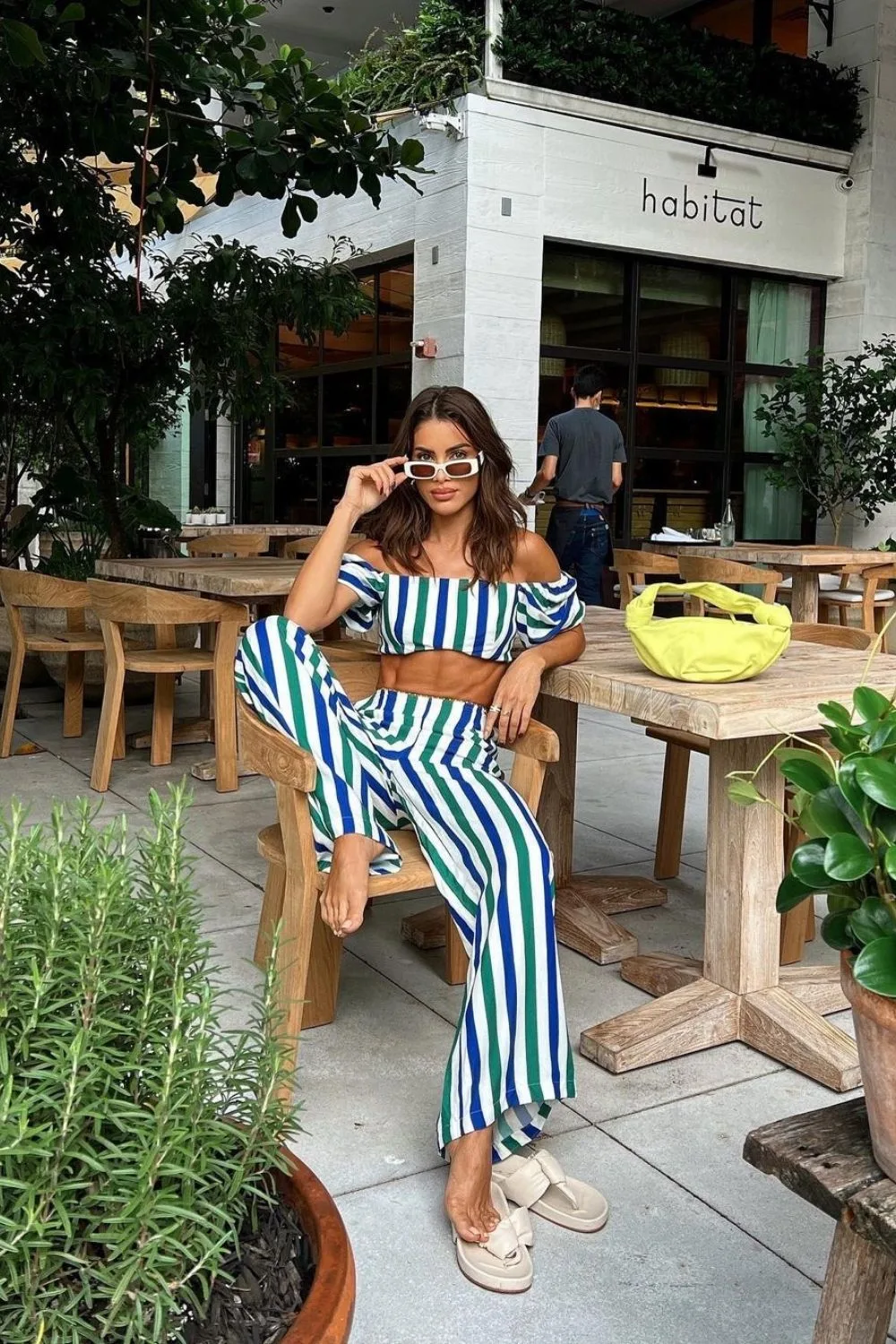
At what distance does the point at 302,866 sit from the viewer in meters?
2.24

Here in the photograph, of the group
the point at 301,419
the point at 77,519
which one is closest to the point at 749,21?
the point at 301,419

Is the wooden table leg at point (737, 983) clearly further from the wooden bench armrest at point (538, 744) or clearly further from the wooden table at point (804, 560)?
the wooden table at point (804, 560)

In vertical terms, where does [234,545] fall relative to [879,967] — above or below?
above

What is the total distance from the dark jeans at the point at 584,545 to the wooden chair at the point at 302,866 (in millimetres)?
5035

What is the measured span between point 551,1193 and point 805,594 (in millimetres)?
5741

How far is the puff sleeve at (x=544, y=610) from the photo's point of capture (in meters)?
2.61

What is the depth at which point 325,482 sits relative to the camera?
1131cm

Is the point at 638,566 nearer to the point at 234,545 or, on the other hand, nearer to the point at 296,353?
the point at 234,545

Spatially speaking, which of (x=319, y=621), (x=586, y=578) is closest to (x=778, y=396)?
(x=586, y=578)

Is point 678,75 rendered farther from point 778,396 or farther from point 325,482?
point 325,482

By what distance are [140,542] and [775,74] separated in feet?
20.6

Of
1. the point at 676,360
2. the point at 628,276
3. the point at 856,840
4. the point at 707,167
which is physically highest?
the point at 707,167

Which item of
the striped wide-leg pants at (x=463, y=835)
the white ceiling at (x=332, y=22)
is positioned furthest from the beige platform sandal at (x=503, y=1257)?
the white ceiling at (x=332, y=22)

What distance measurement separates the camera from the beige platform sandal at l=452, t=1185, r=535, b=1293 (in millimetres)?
1776
